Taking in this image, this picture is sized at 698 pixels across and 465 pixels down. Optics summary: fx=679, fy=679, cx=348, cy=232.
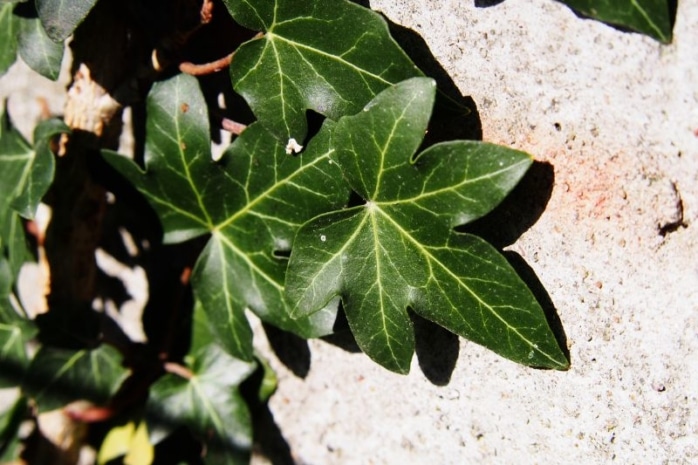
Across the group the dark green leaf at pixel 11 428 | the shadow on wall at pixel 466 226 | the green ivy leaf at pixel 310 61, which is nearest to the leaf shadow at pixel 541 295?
the shadow on wall at pixel 466 226

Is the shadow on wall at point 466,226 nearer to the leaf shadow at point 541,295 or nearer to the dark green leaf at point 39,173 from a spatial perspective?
the leaf shadow at point 541,295

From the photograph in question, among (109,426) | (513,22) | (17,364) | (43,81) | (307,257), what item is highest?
(513,22)

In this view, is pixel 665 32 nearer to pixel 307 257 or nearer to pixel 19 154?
pixel 307 257

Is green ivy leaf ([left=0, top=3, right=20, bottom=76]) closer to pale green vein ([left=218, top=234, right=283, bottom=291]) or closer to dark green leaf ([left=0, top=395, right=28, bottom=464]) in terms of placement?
pale green vein ([left=218, top=234, right=283, bottom=291])

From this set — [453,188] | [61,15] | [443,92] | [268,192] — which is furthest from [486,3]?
[61,15]

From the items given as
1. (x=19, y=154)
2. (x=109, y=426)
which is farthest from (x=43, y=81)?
(x=109, y=426)

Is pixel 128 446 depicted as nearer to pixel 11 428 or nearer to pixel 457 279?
pixel 11 428
